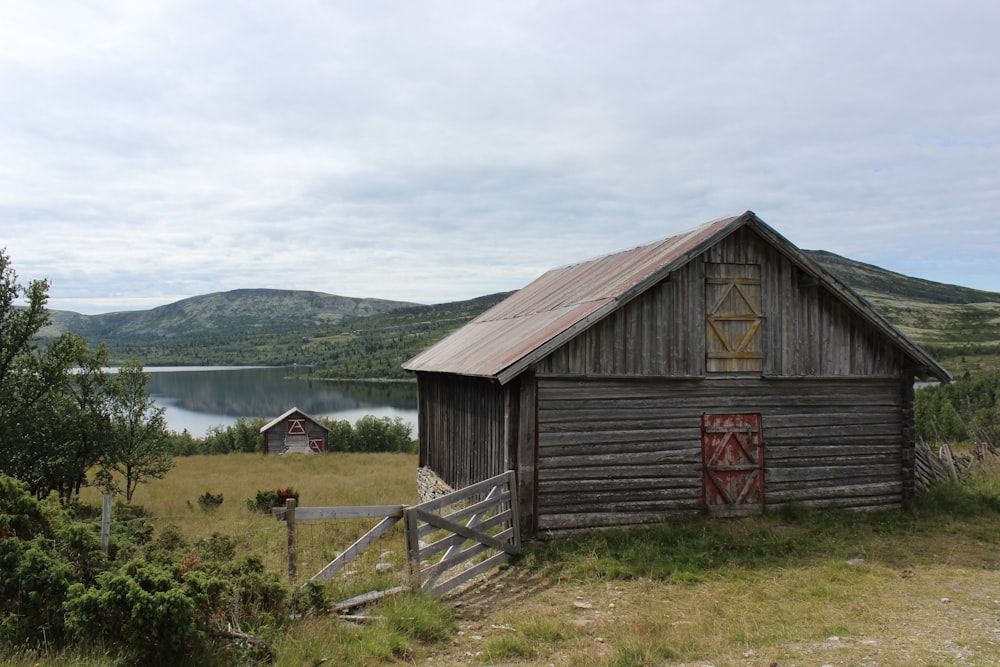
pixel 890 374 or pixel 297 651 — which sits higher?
pixel 890 374

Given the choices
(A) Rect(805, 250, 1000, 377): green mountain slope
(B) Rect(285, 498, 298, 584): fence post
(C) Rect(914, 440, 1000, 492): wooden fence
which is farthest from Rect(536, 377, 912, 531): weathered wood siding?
(A) Rect(805, 250, 1000, 377): green mountain slope

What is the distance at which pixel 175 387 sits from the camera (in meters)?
177

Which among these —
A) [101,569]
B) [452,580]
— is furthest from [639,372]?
[101,569]

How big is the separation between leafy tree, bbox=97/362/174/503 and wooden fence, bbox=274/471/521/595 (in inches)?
683

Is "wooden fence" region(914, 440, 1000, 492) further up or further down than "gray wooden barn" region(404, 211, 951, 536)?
further down

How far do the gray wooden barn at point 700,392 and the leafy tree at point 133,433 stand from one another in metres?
15.7

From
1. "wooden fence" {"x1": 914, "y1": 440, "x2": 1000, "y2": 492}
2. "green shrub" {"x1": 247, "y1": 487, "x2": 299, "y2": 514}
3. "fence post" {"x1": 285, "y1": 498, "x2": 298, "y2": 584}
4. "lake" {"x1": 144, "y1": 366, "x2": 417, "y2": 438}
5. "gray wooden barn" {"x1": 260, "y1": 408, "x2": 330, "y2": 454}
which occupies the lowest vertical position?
"lake" {"x1": 144, "y1": 366, "x2": 417, "y2": 438}

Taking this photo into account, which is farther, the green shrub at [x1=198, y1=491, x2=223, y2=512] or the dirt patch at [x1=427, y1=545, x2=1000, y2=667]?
the green shrub at [x1=198, y1=491, x2=223, y2=512]

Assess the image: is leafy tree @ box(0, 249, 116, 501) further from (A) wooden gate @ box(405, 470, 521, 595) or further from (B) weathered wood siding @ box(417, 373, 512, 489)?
(A) wooden gate @ box(405, 470, 521, 595)

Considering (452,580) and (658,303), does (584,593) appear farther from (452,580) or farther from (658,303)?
(658,303)

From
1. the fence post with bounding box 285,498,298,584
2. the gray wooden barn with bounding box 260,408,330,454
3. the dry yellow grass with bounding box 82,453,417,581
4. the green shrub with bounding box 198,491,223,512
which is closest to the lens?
the fence post with bounding box 285,498,298,584

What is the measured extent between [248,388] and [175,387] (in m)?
24.7

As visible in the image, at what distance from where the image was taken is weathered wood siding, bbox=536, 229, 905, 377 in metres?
12.6

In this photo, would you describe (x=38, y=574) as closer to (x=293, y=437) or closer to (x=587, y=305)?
(x=587, y=305)
